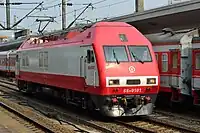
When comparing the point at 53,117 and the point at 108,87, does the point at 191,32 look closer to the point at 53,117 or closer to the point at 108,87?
the point at 108,87

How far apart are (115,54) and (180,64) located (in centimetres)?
339

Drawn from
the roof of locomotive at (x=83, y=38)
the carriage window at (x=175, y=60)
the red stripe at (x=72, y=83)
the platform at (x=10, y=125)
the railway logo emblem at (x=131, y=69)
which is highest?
the roof of locomotive at (x=83, y=38)

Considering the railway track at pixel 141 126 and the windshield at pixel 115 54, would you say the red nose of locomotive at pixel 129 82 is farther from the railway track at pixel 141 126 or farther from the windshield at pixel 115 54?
the railway track at pixel 141 126

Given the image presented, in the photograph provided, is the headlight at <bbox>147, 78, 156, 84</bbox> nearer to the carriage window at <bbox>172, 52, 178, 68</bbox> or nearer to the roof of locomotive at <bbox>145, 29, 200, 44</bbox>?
the roof of locomotive at <bbox>145, 29, 200, 44</bbox>

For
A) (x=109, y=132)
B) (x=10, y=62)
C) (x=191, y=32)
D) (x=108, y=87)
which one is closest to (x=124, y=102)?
(x=108, y=87)

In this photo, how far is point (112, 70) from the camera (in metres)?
13.5

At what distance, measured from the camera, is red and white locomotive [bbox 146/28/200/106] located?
50.2 ft

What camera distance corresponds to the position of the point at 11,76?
150 ft

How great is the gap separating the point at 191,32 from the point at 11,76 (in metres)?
32.1

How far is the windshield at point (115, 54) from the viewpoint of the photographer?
13.8 m

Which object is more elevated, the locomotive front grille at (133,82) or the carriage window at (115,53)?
the carriage window at (115,53)

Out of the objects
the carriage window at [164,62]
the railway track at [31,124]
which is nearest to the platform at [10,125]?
the railway track at [31,124]

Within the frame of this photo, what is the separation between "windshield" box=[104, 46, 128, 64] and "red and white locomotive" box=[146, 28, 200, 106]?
9.49 ft

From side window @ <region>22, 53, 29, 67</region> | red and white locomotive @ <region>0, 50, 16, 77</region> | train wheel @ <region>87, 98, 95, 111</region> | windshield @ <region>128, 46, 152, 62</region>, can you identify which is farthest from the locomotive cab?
red and white locomotive @ <region>0, 50, 16, 77</region>
